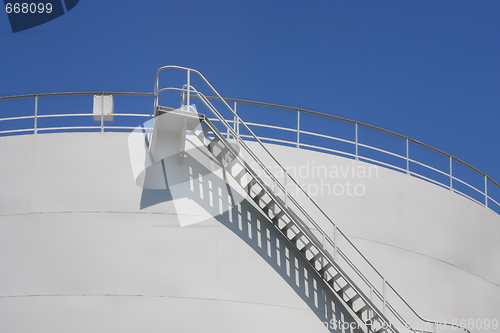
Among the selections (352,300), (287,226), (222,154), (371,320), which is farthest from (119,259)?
(371,320)

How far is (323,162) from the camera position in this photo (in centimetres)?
1399

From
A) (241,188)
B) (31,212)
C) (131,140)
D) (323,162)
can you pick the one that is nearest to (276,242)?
(241,188)

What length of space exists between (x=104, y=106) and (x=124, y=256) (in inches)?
132

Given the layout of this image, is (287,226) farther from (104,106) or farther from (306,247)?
(104,106)

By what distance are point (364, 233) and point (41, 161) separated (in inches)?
258

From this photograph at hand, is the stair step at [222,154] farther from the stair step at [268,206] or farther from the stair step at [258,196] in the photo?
the stair step at [268,206]

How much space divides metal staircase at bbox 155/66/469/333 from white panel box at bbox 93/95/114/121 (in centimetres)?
145

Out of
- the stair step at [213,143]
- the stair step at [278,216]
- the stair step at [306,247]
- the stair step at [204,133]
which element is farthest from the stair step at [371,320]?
the stair step at [204,133]

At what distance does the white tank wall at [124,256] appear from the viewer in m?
11.7

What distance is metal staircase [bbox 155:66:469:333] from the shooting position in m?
12.6

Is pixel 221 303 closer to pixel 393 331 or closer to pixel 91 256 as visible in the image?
pixel 91 256

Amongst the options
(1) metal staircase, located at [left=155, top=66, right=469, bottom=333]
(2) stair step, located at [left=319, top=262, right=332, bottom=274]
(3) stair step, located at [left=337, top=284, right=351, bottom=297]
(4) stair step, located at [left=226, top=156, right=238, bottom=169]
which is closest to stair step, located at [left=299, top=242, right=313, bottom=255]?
(1) metal staircase, located at [left=155, top=66, right=469, bottom=333]

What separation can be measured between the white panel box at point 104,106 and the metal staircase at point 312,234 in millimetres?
1448

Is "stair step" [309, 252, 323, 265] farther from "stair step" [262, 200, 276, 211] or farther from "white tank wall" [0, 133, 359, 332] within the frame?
"stair step" [262, 200, 276, 211]
